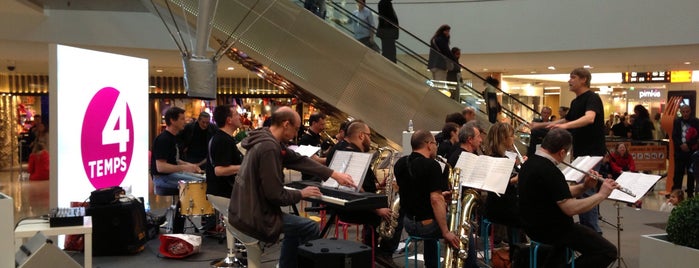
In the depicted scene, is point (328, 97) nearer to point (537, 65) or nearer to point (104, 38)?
point (104, 38)

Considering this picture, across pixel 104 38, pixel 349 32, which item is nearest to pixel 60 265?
pixel 349 32

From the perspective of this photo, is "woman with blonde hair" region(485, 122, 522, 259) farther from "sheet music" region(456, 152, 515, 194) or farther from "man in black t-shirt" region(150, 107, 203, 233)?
"man in black t-shirt" region(150, 107, 203, 233)

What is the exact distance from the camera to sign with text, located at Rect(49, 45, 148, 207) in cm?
658

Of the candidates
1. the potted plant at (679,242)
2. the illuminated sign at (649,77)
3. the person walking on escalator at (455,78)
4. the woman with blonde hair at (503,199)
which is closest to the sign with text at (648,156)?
the person walking on escalator at (455,78)

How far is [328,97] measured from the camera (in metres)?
11.4

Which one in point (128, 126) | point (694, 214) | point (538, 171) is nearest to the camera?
point (694, 214)

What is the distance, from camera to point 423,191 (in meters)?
5.36

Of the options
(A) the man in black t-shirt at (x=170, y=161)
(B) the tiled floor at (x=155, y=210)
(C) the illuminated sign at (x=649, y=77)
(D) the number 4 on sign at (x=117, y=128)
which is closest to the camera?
(B) the tiled floor at (x=155, y=210)

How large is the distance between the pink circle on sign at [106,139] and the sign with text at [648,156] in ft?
33.5

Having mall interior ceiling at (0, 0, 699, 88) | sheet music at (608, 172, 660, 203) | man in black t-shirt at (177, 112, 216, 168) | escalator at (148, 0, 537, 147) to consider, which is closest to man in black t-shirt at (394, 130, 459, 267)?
sheet music at (608, 172, 660, 203)

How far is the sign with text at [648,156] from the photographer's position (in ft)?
46.7

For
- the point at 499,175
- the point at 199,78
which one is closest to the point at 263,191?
the point at 499,175

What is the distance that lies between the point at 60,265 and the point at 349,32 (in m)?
7.55

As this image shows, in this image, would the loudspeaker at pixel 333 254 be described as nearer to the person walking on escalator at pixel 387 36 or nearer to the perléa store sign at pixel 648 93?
the person walking on escalator at pixel 387 36
